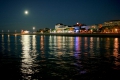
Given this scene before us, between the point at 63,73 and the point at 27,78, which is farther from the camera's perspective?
the point at 63,73

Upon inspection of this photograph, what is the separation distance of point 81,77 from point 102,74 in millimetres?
2249

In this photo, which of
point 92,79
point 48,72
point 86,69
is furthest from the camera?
point 86,69

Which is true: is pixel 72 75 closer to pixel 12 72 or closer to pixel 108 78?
pixel 108 78

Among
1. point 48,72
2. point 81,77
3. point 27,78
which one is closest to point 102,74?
point 81,77

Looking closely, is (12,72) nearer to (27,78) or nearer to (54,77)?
(27,78)

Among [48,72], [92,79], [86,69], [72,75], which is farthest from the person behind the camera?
[86,69]

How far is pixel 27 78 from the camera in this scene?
13.7 metres

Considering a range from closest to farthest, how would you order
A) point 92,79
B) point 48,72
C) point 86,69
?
point 92,79 → point 48,72 → point 86,69

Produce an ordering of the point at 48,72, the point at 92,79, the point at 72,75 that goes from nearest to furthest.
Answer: the point at 92,79
the point at 72,75
the point at 48,72

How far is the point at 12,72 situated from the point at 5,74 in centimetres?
83

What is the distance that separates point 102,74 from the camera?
15.2 m

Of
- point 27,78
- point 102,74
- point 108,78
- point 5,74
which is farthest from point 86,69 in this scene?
Answer: point 5,74

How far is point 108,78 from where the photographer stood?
13977 mm

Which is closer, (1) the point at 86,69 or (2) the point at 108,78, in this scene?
(2) the point at 108,78
